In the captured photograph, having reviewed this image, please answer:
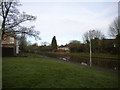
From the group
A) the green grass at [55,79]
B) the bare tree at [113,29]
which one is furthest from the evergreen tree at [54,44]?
the green grass at [55,79]

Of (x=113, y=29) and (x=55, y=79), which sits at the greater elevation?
(x=113, y=29)

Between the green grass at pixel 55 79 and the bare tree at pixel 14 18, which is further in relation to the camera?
the bare tree at pixel 14 18

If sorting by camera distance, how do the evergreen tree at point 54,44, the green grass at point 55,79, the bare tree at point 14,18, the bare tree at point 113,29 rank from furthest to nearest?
Answer: 1. the evergreen tree at point 54,44
2. the bare tree at point 113,29
3. the bare tree at point 14,18
4. the green grass at point 55,79

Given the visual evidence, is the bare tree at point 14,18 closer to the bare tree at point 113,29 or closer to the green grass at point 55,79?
the green grass at point 55,79

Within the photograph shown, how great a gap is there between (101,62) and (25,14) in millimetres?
13329

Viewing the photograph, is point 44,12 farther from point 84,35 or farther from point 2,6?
point 84,35

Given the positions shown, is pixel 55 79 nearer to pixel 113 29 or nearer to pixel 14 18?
pixel 14 18

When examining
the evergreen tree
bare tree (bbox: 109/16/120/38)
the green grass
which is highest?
bare tree (bbox: 109/16/120/38)

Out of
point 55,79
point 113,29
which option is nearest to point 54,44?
point 113,29

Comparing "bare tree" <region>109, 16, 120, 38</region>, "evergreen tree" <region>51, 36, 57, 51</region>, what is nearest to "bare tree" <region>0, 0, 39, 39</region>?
"bare tree" <region>109, 16, 120, 38</region>

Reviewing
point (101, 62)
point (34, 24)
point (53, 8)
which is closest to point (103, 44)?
point (101, 62)

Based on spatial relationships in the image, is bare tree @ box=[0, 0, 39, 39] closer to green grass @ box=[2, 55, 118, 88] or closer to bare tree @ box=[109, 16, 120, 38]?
green grass @ box=[2, 55, 118, 88]

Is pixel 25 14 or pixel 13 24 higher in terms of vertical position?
pixel 25 14

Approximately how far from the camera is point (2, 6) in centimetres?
1834
